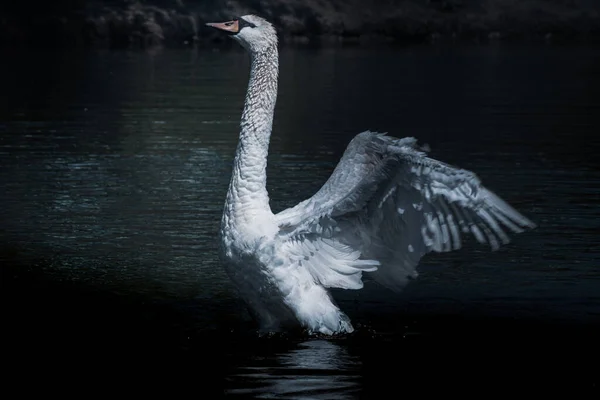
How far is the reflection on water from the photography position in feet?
27.3

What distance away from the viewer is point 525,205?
14.8m

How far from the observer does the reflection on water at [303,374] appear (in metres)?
8.33

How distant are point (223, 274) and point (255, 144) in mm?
2506

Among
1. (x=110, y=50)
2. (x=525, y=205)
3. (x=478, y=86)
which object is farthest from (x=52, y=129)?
(x=110, y=50)

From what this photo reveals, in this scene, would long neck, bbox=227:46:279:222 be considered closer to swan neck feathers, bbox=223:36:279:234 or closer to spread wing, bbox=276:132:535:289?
swan neck feathers, bbox=223:36:279:234

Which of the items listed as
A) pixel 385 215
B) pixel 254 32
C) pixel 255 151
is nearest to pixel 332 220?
pixel 385 215

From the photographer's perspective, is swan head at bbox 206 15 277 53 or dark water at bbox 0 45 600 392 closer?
dark water at bbox 0 45 600 392

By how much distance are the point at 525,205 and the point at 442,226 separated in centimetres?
615

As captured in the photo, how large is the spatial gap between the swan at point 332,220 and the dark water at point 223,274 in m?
0.42

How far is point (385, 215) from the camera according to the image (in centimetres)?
923

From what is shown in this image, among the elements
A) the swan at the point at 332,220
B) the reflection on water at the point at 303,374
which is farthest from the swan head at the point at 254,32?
the reflection on water at the point at 303,374

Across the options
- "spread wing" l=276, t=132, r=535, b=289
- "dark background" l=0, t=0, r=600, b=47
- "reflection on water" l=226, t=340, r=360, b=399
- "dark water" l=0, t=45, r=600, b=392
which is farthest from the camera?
"dark background" l=0, t=0, r=600, b=47

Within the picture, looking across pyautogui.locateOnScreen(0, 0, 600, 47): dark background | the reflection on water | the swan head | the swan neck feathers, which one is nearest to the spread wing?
the swan neck feathers

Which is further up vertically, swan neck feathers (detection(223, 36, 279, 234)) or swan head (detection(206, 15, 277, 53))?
swan head (detection(206, 15, 277, 53))
